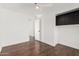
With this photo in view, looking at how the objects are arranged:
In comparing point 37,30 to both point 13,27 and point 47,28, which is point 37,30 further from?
point 13,27

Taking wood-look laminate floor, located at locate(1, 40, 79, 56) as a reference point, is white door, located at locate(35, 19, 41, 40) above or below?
above

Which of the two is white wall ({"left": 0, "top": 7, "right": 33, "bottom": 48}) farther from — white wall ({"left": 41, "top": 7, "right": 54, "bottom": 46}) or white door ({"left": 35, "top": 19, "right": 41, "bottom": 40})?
white wall ({"left": 41, "top": 7, "right": 54, "bottom": 46})

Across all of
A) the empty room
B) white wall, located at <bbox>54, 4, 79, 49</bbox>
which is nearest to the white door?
the empty room

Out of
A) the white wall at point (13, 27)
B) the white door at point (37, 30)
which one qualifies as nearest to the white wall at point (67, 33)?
the white door at point (37, 30)

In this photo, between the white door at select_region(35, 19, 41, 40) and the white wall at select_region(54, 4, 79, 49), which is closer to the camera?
the white wall at select_region(54, 4, 79, 49)

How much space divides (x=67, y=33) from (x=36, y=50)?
1.96 feet

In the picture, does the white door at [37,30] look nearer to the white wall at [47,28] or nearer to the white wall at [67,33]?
the white wall at [47,28]

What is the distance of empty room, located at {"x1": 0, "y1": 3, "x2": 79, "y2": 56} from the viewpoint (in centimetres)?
118

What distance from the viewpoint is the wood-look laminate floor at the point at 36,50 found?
120 centimetres

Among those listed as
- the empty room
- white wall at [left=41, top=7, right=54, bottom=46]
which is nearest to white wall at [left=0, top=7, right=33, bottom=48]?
the empty room

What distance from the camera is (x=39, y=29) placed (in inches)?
53.1

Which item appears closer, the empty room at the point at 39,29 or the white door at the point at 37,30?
the empty room at the point at 39,29

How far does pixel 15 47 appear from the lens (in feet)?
4.16

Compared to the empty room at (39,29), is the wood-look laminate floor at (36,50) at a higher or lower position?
lower
